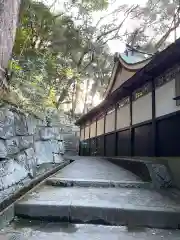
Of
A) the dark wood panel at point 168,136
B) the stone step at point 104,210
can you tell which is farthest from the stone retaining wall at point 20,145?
the dark wood panel at point 168,136

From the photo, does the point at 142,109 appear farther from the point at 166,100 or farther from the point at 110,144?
the point at 110,144

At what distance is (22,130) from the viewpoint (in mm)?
5941

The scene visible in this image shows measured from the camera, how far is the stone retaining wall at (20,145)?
4922 millimetres

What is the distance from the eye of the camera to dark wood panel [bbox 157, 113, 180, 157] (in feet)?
17.8

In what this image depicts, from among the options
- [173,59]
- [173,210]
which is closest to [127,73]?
[173,59]

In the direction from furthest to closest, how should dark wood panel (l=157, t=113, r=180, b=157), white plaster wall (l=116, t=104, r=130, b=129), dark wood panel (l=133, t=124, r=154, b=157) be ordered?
white plaster wall (l=116, t=104, r=130, b=129), dark wood panel (l=133, t=124, r=154, b=157), dark wood panel (l=157, t=113, r=180, b=157)

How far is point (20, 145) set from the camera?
18.9 ft

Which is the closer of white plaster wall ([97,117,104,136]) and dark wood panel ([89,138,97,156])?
white plaster wall ([97,117,104,136])

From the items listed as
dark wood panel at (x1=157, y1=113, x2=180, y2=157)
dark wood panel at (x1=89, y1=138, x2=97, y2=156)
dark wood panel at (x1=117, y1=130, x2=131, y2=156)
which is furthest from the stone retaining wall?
dark wood panel at (x1=89, y1=138, x2=97, y2=156)

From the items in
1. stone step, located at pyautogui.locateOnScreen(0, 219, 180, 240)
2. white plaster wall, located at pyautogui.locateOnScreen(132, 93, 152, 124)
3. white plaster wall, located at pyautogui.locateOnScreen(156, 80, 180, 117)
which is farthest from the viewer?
white plaster wall, located at pyautogui.locateOnScreen(132, 93, 152, 124)

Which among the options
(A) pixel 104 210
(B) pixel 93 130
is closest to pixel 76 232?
(A) pixel 104 210

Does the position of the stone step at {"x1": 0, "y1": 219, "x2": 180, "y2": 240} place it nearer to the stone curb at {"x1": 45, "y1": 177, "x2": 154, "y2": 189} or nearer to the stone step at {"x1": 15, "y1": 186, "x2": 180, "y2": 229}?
the stone step at {"x1": 15, "y1": 186, "x2": 180, "y2": 229}

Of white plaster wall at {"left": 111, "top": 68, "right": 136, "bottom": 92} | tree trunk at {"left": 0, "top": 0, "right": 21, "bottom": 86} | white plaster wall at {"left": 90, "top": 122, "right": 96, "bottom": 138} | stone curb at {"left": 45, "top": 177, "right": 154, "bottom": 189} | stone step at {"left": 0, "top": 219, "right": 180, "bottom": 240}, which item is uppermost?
white plaster wall at {"left": 111, "top": 68, "right": 136, "bottom": 92}

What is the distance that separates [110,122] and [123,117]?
2.20 meters
